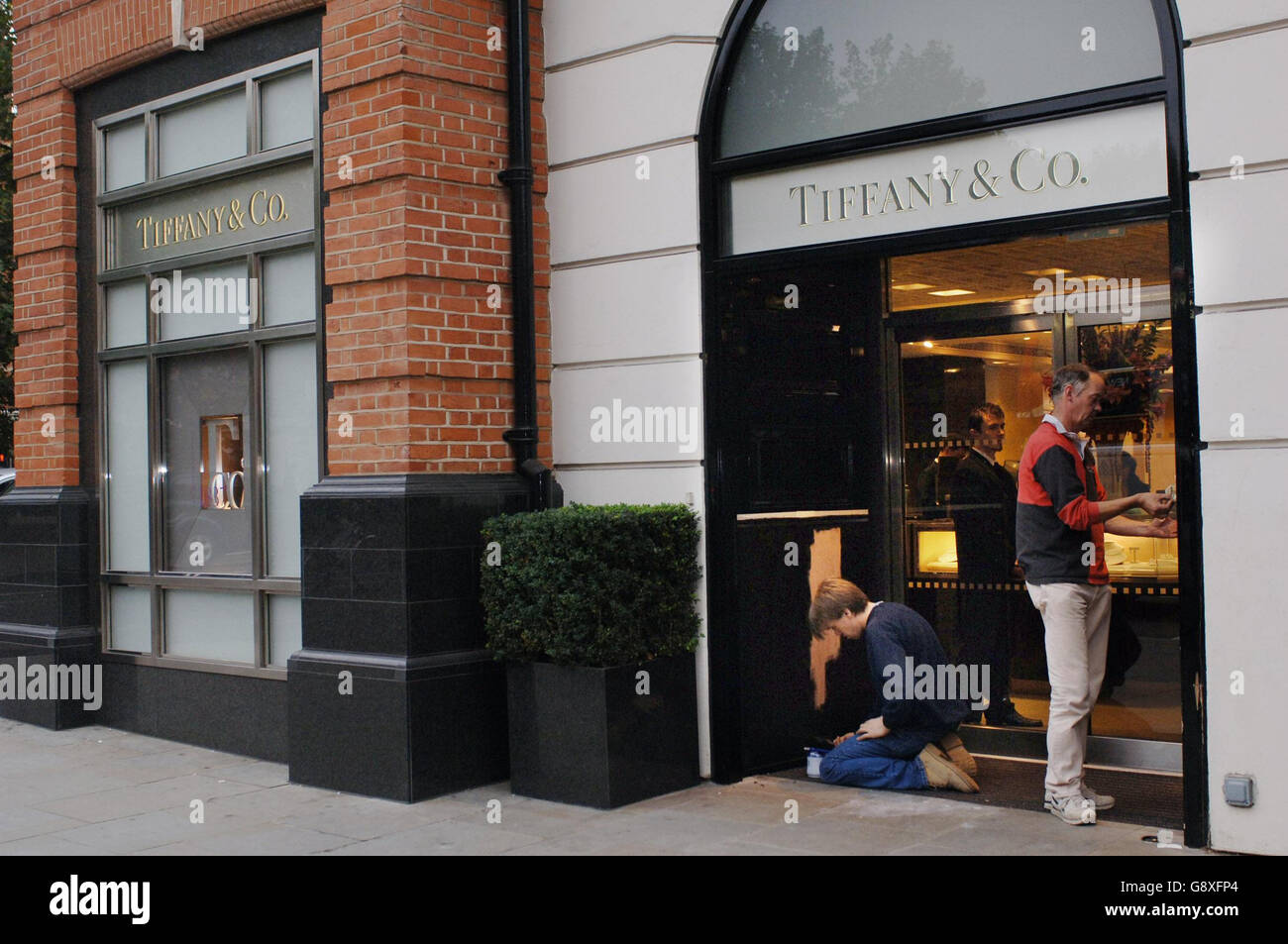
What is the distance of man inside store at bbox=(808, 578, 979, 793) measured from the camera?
6.87 meters

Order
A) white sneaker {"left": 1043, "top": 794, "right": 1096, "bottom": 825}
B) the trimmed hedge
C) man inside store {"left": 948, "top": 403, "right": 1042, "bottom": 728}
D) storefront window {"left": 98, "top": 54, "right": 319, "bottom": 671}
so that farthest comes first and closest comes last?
1. storefront window {"left": 98, "top": 54, "right": 319, "bottom": 671}
2. man inside store {"left": 948, "top": 403, "right": 1042, "bottom": 728}
3. the trimmed hedge
4. white sneaker {"left": 1043, "top": 794, "right": 1096, "bottom": 825}

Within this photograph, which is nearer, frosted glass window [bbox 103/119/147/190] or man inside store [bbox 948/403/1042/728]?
man inside store [bbox 948/403/1042/728]

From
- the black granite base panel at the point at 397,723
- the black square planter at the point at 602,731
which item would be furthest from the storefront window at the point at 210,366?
the black square planter at the point at 602,731

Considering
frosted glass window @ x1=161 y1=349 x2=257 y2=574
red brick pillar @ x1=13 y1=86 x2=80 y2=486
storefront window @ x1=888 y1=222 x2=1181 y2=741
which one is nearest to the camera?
storefront window @ x1=888 y1=222 x2=1181 y2=741

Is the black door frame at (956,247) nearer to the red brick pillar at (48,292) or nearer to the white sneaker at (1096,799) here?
the white sneaker at (1096,799)

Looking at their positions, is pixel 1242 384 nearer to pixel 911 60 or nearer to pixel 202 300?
pixel 911 60

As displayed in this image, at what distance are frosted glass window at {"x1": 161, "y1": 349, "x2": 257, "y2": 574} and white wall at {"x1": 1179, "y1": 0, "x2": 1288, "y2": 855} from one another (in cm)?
563

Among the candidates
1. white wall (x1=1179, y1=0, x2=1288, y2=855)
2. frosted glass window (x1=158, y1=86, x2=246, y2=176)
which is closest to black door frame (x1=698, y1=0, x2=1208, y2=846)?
white wall (x1=1179, y1=0, x2=1288, y2=855)

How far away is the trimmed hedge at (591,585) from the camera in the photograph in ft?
21.7

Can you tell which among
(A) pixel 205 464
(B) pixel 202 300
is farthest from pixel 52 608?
(B) pixel 202 300

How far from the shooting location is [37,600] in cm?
966

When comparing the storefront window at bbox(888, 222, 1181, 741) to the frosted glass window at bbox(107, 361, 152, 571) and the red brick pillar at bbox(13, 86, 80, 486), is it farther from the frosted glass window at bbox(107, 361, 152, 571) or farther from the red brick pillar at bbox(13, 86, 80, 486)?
the red brick pillar at bbox(13, 86, 80, 486)

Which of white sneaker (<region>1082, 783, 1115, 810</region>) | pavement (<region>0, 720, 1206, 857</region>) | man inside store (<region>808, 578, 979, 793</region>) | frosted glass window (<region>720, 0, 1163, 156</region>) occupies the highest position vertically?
frosted glass window (<region>720, 0, 1163, 156</region>)

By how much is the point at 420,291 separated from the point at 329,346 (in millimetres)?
704
